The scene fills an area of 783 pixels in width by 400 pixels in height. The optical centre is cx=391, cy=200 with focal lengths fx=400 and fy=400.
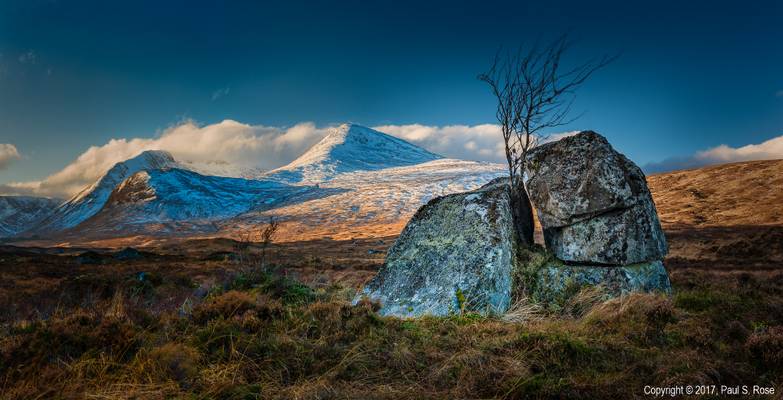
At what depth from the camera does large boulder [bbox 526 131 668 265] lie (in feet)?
31.7

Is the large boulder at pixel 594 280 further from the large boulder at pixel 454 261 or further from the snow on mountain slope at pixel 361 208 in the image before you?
the snow on mountain slope at pixel 361 208

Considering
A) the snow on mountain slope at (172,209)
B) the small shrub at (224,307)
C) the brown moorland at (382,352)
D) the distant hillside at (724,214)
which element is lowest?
the distant hillside at (724,214)

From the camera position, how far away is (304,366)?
14.3 ft

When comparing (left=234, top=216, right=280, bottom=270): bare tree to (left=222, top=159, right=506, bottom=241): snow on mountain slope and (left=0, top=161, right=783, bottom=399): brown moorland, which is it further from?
(left=222, top=159, right=506, bottom=241): snow on mountain slope

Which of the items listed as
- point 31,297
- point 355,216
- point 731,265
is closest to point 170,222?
point 355,216

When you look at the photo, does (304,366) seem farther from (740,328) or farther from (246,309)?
(740,328)

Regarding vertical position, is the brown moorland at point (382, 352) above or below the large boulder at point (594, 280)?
above

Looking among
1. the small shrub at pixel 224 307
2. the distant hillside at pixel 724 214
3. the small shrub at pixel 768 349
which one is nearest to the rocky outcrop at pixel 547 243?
the small shrub at pixel 224 307

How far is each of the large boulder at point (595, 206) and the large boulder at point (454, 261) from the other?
115 cm

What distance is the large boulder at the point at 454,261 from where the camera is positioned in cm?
805

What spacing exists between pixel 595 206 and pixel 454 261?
157 inches

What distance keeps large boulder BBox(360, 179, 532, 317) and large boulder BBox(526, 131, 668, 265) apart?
1.15 metres

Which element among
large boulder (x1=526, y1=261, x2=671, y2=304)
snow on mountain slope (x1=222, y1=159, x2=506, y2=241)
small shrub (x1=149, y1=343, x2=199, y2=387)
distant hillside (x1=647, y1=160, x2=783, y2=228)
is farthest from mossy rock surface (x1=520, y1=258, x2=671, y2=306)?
snow on mountain slope (x1=222, y1=159, x2=506, y2=241)

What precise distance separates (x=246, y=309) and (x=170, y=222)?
179948 millimetres
